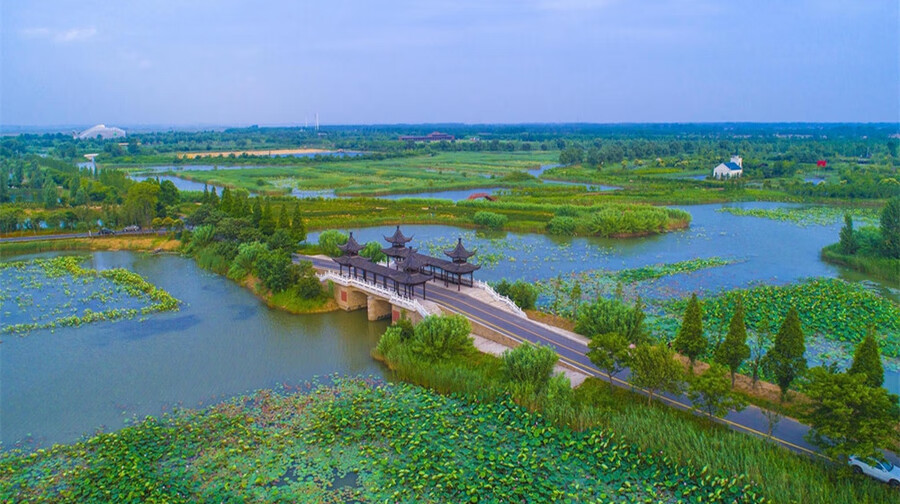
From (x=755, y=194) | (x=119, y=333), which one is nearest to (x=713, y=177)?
(x=755, y=194)

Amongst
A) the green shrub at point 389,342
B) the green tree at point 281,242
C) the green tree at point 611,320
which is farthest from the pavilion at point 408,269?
the green tree at point 611,320

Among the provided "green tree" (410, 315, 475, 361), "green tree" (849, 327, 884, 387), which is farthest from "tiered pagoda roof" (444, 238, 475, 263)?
"green tree" (849, 327, 884, 387)

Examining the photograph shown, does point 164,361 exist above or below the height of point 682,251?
below

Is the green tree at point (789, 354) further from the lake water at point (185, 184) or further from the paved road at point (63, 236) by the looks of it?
the lake water at point (185, 184)

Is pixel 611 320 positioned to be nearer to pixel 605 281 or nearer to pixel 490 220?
pixel 605 281

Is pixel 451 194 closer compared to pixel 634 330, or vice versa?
pixel 634 330

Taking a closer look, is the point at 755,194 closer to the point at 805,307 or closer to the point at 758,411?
the point at 805,307

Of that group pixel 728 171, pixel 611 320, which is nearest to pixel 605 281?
pixel 611 320
